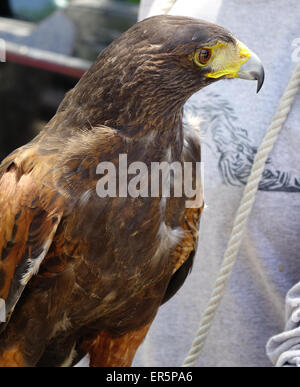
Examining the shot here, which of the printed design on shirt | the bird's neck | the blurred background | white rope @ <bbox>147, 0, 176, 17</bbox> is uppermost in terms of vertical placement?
white rope @ <bbox>147, 0, 176, 17</bbox>

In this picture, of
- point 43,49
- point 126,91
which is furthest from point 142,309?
point 43,49

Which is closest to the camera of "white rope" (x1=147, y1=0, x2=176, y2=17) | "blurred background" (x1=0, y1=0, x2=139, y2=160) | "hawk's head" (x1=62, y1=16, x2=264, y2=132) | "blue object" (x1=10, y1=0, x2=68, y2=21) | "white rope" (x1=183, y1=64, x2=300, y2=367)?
"hawk's head" (x1=62, y1=16, x2=264, y2=132)

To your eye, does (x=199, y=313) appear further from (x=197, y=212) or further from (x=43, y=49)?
(x=43, y=49)

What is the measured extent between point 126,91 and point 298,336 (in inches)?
25.9

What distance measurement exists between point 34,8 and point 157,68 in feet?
12.8

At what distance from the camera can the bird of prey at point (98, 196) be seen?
126cm

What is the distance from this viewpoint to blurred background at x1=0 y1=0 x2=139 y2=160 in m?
4.03

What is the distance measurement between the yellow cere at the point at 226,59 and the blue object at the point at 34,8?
146 inches

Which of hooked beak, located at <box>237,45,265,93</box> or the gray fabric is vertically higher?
hooked beak, located at <box>237,45,265,93</box>

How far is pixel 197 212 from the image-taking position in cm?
154

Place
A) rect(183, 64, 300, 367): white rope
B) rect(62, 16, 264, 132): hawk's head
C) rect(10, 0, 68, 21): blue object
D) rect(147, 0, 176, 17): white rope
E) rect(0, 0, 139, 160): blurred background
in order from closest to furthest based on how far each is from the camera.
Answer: rect(62, 16, 264, 132): hawk's head, rect(183, 64, 300, 367): white rope, rect(147, 0, 176, 17): white rope, rect(0, 0, 139, 160): blurred background, rect(10, 0, 68, 21): blue object

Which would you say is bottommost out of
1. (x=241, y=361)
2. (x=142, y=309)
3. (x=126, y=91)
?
(x=241, y=361)

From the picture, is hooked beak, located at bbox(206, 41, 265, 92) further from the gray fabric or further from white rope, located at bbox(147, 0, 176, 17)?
white rope, located at bbox(147, 0, 176, 17)

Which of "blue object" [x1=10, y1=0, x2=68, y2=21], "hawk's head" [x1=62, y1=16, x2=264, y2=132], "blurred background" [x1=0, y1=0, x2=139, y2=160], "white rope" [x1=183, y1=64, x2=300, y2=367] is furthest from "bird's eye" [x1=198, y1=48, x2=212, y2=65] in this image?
"blue object" [x1=10, y1=0, x2=68, y2=21]
